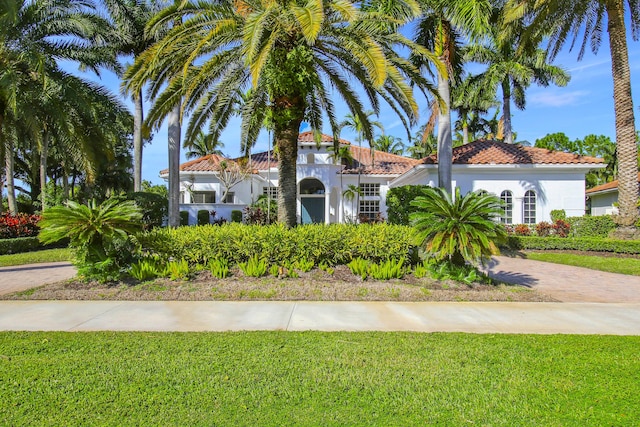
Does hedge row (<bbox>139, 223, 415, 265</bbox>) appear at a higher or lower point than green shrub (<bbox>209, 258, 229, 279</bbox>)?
higher

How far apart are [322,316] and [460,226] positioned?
377cm

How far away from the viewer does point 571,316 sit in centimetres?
647

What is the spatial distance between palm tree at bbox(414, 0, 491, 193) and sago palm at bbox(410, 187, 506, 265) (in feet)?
18.3

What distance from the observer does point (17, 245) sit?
15.3 meters

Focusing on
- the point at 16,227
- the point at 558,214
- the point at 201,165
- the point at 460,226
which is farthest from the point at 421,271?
the point at 201,165

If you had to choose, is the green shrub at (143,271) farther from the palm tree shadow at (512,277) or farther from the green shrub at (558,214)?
the green shrub at (558,214)

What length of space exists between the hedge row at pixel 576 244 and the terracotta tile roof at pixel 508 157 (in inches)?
168

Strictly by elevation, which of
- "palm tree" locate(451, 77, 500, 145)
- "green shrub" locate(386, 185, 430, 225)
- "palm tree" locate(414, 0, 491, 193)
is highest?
"palm tree" locate(451, 77, 500, 145)

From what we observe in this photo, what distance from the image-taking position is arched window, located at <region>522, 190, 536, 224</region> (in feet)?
63.3

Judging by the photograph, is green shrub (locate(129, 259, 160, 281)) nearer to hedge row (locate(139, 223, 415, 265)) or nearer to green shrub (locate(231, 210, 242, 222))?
hedge row (locate(139, 223, 415, 265))

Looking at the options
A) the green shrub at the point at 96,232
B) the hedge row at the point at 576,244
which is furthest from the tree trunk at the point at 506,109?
the green shrub at the point at 96,232

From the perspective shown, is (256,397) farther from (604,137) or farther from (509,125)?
(604,137)

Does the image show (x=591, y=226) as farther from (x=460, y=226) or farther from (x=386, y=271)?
(x=386, y=271)

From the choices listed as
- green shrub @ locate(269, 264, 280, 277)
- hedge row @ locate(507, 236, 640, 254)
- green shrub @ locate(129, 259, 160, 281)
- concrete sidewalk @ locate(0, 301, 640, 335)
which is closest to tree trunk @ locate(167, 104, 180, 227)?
green shrub @ locate(129, 259, 160, 281)
